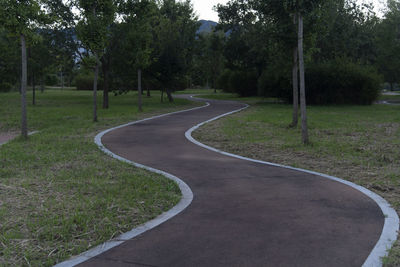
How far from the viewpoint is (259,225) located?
4895 millimetres

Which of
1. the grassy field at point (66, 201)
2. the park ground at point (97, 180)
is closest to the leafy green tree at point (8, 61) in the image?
the park ground at point (97, 180)

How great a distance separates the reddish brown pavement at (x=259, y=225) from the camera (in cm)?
398

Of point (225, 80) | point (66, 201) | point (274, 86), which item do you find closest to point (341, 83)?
point (274, 86)

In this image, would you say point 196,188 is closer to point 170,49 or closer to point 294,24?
point 294,24

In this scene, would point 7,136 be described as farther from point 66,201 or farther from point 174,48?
point 174,48

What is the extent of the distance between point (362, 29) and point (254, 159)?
111 feet

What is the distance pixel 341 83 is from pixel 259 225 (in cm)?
2743

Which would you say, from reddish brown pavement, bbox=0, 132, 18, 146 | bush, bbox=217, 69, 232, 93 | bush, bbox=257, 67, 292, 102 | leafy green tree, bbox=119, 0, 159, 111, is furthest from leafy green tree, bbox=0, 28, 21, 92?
bush, bbox=217, 69, 232, 93

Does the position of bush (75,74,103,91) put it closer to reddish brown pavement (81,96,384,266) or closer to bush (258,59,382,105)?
bush (258,59,382,105)

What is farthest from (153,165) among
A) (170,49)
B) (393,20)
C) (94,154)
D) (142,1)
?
(393,20)

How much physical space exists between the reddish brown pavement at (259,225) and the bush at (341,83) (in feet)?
78.5

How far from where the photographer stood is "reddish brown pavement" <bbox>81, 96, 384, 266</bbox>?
3984 mm

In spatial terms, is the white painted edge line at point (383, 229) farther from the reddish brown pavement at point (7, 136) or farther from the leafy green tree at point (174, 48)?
the leafy green tree at point (174, 48)

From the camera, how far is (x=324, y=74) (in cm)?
3030
